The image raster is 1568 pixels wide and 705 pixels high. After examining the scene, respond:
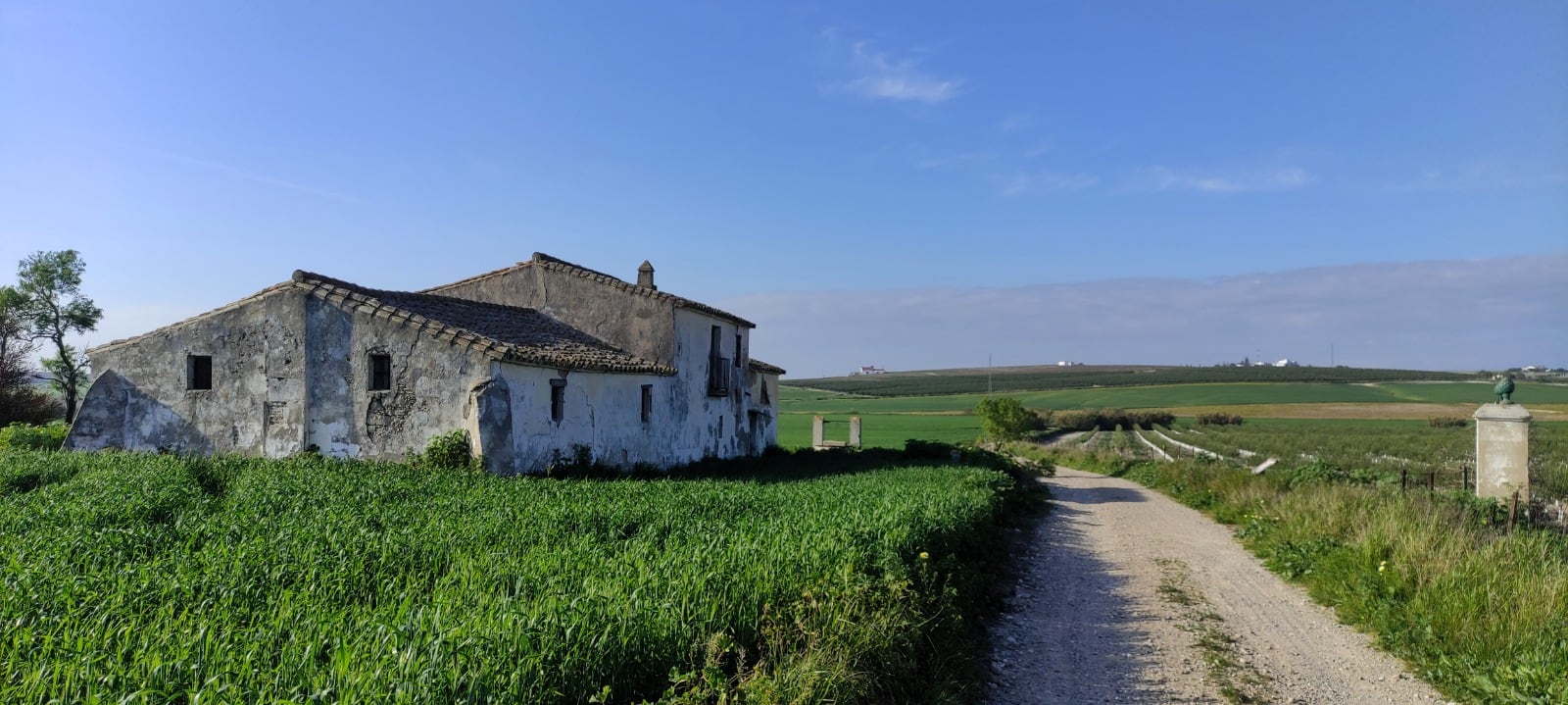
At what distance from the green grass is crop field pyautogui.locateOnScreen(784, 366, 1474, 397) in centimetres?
1910

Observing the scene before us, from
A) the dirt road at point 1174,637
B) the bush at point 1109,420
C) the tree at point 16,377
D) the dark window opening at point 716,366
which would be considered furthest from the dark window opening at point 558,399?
the bush at point 1109,420

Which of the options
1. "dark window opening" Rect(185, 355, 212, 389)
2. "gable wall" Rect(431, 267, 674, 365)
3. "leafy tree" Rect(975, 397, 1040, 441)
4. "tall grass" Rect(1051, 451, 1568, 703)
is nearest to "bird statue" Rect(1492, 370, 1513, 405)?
"tall grass" Rect(1051, 451, 1568, 703)

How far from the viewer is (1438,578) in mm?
Answer: 8367

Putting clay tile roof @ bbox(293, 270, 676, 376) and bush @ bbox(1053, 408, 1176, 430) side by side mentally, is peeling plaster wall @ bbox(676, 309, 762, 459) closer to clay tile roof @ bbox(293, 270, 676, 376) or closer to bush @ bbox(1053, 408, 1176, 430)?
clay tile roof @ bbox(293, 270, 676, 376)

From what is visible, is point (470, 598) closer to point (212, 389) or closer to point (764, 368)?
point (212, 389)

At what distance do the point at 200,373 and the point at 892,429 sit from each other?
4575 centimetres

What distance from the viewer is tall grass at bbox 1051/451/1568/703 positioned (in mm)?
6504

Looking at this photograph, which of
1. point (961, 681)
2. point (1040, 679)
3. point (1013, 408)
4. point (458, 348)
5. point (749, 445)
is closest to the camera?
point (961, 681)

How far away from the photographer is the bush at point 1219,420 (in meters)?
59.5

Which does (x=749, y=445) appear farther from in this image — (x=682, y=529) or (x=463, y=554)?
(x=463, y=554)

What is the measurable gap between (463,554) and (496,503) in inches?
164

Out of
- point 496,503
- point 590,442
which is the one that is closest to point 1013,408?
point 590,442

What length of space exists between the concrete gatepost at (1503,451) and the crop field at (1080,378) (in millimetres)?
71785

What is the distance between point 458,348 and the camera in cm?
1727
